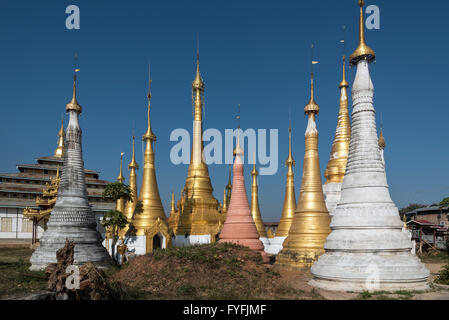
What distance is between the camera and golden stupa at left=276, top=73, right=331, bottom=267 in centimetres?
2584

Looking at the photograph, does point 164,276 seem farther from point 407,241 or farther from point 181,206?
point 181,206

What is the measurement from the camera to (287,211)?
40094mm

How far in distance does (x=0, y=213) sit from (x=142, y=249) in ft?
77.0

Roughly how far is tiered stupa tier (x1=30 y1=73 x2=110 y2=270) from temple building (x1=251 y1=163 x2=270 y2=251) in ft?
62.4

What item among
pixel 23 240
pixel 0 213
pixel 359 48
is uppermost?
pixel 359 48

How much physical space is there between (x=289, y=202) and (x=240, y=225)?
14294 millimetres

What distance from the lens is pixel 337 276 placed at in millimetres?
17594

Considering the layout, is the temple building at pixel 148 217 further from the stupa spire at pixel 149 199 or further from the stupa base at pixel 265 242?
the stupa base at pixel 265 242

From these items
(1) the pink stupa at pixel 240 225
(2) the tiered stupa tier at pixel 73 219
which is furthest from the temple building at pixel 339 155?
(2) the tiered stupa tier at pixel 73 219

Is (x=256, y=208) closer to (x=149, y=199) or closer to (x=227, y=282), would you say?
(x=149, y=199)

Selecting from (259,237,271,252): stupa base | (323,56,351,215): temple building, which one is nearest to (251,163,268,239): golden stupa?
(259,237,271,252): stupa base

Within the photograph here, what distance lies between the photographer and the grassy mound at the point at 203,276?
16609 mm
